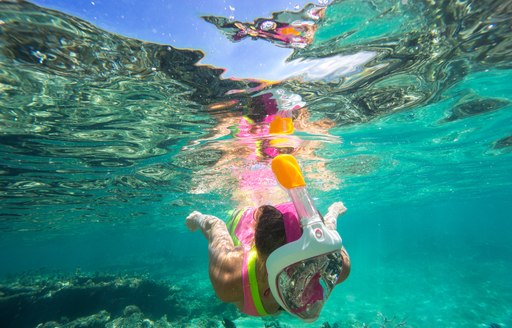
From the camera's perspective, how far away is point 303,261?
89.4 inches

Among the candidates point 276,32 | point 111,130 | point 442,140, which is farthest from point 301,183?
point 442,140

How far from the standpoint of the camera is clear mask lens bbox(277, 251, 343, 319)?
228 cm

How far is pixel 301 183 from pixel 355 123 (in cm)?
1042

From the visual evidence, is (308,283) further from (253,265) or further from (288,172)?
(288,172)

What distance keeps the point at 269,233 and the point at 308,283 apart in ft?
1.83

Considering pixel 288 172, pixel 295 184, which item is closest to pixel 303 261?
pixel 295 184

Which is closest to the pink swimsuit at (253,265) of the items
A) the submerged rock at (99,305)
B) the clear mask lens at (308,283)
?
the clear mask lens at (308,283)

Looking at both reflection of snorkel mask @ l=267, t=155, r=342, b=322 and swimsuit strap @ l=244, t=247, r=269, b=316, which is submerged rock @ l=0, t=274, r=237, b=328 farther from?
reflection of snorkel mask @ l=267, t=155, r=342, b=322

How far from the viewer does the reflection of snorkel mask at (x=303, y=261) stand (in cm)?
215

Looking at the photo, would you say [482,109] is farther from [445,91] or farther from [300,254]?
[300,254]

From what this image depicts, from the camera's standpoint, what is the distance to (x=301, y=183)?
2393mm

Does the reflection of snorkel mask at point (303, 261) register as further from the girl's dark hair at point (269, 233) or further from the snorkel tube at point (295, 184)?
the girl's dark hair at point (269, 233)

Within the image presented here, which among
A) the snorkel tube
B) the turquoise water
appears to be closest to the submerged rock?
the turquoise water

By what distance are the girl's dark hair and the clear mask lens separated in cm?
27
